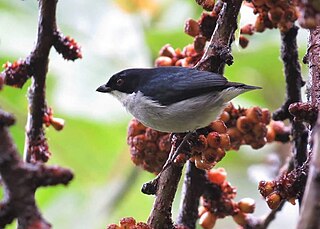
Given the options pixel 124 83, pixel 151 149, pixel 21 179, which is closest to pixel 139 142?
pixel 151 149

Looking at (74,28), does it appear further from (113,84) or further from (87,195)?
(87,195)

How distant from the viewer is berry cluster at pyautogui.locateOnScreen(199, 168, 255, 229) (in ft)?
7.27

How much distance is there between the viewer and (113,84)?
3.09 metres

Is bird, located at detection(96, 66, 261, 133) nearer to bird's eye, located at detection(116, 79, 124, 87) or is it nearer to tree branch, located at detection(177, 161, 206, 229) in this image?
bird's eye, located at detection(116, 79, 124, 87)

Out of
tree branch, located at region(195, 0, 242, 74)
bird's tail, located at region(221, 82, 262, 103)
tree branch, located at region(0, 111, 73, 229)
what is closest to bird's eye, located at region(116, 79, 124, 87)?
bird's tail, located at region(221, 82, 262, 103)

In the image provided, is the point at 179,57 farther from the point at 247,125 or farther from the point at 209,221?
the point at 209,221

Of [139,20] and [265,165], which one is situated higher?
[139,20]

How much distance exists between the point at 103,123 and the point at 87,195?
396 mm

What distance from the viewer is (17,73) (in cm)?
189

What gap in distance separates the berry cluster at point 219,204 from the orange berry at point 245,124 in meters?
0.19

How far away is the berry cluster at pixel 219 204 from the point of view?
221 centimetres

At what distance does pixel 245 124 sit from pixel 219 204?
0.94 feet

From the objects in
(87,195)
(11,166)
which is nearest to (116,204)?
(87,195)

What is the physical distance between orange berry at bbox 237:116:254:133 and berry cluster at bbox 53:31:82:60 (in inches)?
22.7
